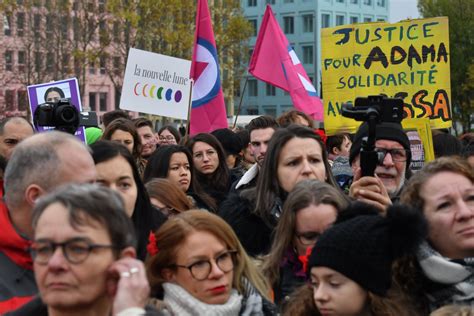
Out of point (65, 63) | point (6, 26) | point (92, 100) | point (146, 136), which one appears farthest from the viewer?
point (92, 100)

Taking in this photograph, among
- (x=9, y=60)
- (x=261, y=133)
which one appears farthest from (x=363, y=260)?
(x=9, y=60)

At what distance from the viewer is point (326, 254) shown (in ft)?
13.3

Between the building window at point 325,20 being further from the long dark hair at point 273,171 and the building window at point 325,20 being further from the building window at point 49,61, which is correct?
the long dark hair at point 273,171

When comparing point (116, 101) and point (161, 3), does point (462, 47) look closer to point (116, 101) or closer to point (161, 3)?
point (161, 3)

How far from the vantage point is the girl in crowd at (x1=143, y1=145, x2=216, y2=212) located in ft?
25.9

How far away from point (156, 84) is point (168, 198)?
6.54m

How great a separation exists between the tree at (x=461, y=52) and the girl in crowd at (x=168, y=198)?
4608 centimetres

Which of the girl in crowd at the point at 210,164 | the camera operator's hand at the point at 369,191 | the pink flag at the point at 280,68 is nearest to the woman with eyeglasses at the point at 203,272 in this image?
the camera operator's hand at the point at 369,191

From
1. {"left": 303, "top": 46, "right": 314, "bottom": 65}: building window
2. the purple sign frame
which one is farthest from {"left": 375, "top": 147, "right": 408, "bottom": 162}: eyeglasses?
{"left": 303, "top": 46, "right": 314, "bottom": 65}: building window

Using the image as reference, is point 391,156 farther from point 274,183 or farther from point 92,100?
point 92,100

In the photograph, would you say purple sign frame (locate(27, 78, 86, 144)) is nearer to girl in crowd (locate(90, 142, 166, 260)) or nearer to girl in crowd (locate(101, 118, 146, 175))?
girl in crowd (locate(101, 118, 146, 175))

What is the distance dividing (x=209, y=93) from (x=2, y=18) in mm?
50958

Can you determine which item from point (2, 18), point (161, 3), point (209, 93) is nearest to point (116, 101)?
point (2, 18)

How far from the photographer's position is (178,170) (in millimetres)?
7934
